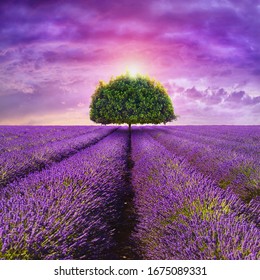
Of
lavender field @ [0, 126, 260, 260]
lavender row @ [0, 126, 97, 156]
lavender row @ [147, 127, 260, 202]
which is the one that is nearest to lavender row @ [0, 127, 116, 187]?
lavender field @ [0, 126, 260, 260]

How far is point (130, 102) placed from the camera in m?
19.5

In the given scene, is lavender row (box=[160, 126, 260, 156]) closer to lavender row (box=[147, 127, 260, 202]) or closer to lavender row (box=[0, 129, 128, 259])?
lavender row (box=[147, 127, 260, 202])

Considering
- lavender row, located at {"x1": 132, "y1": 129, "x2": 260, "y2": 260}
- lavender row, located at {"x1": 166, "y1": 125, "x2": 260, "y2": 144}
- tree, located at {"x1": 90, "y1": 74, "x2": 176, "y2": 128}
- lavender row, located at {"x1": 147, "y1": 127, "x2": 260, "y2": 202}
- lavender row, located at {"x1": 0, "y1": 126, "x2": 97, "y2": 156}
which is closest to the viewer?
lavender row, located at {"x1": 132, "y1": 129, "x2": 260, "y2": 260}

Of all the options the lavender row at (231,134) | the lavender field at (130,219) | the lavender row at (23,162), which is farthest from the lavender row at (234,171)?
the lavender row at (231,134)

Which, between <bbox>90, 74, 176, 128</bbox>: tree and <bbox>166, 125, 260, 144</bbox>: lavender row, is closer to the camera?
<bbox>166, 125, 260, 144</bbox>: lavender row

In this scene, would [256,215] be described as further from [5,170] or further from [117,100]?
[117,100]

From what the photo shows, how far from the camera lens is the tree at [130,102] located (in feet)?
64.3

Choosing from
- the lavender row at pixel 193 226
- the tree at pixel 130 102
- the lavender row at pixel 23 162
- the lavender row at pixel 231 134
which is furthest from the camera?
the tree at pixel 130 102

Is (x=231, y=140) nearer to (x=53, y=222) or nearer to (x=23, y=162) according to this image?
(x=23, y=162)

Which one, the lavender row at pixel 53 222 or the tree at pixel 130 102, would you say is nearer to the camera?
the lavender row at pixel 53 222

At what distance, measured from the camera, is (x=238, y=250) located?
173 cm

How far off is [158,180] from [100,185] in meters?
0.87

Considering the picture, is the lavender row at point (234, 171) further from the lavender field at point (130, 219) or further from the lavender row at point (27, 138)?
the lavender row at point (27, 138)

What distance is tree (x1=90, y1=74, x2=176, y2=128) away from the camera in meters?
19.6
